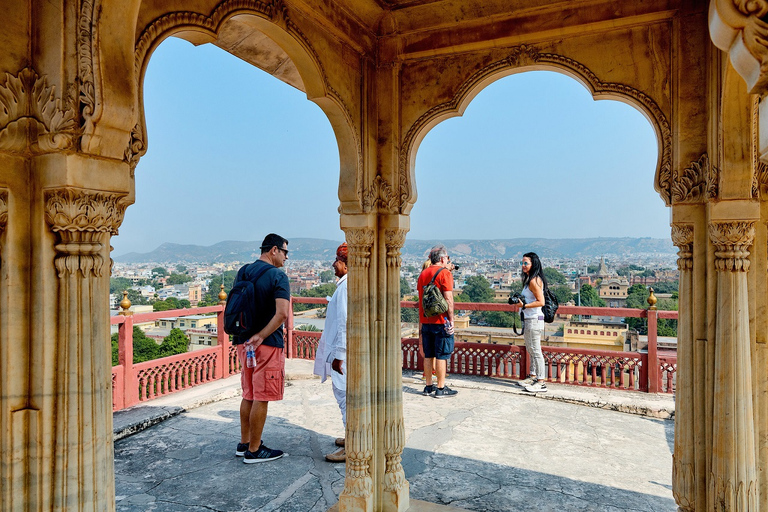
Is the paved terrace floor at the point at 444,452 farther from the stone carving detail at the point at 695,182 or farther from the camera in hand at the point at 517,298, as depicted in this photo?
the stone carving detail at the point at 695,182

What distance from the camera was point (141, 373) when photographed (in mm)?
6141

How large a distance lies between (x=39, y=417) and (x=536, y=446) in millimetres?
4571

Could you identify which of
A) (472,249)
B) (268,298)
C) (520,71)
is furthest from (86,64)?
(472,249)

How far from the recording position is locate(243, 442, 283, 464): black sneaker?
4.56 m

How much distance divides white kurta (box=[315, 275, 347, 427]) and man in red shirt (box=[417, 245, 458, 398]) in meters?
2.13

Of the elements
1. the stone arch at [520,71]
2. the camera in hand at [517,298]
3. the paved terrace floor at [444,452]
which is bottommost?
the paved terrace floor at [444,452]

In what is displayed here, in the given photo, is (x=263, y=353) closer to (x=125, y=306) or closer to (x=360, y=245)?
(x=360, y=245)

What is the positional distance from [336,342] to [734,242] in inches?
129

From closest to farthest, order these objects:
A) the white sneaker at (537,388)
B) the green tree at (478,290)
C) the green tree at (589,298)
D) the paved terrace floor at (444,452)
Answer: the paved terrace floor at (444,452)
the white sneaker at (537,388)
the green tree at (589,298)
the green tree at (478,290)

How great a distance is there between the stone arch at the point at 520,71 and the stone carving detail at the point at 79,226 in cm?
231

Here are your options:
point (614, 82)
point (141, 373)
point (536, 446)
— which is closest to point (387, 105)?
point (614, 82)

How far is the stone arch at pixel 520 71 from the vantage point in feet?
9.80

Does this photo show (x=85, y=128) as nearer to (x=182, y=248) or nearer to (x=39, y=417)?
(x=39, y=417)

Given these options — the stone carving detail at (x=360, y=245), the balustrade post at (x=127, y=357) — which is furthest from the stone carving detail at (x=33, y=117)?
the balustrade post at (x=127, y=357)
